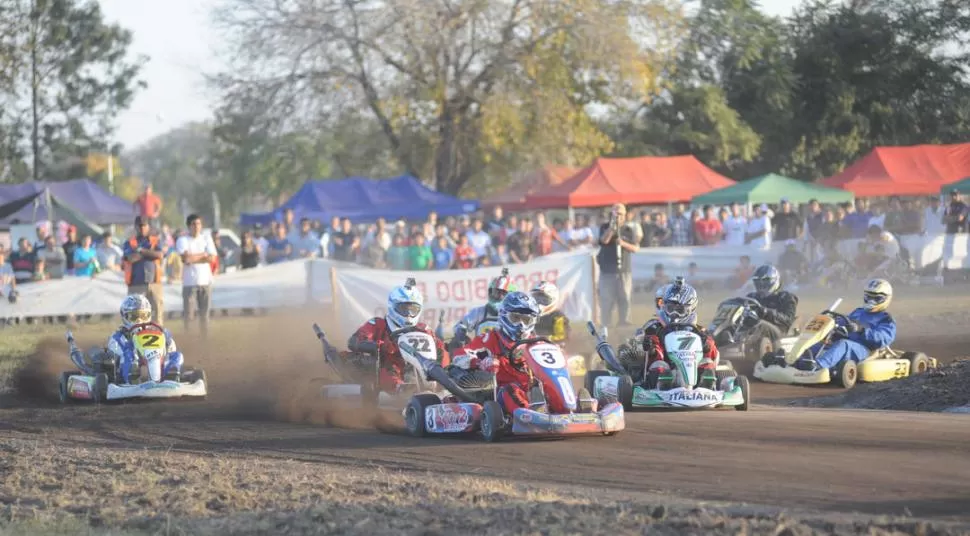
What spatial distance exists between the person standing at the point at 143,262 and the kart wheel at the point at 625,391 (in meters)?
8.90

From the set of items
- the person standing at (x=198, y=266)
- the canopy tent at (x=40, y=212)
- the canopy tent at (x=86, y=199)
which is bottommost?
the person standing at (x=198, y=266)

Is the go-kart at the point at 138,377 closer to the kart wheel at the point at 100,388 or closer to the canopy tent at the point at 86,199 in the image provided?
the kart wheel at the point at 100,388

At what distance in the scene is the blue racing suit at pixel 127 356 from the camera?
15.4m

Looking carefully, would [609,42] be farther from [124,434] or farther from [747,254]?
[124,434]

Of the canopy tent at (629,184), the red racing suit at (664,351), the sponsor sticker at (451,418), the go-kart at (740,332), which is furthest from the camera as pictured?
the canopy tent at (629,184)

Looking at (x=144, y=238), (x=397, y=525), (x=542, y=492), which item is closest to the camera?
(x=397, y=525)

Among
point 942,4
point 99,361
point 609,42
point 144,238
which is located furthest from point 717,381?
point 942,4

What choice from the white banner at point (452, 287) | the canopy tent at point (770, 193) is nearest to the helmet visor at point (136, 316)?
the white banner at point (452, 287)

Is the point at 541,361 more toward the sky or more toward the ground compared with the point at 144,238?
more toward the ground

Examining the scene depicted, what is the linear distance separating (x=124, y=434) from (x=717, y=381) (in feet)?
18.5

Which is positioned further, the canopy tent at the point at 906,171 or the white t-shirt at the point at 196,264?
the canopy tent at the point at 906,171

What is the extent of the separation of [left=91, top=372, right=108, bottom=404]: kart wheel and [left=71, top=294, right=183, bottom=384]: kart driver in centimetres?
24

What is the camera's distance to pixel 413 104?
126 ft

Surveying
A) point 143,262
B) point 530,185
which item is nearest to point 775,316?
point 143,262
